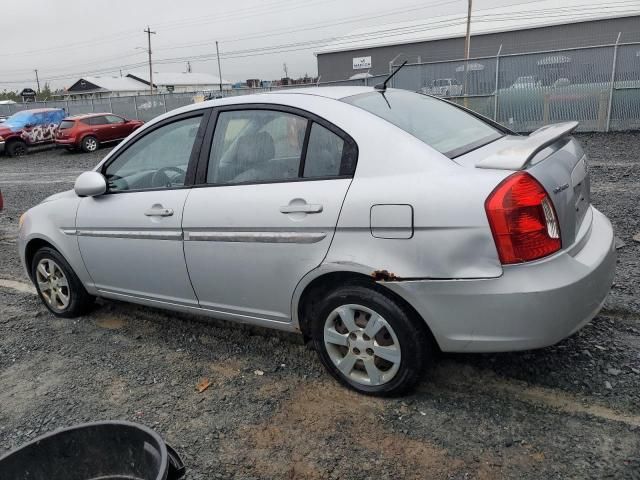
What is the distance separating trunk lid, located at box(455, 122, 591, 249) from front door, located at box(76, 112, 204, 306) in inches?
71.5

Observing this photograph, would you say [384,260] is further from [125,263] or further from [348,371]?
[125,263]

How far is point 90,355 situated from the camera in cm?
383

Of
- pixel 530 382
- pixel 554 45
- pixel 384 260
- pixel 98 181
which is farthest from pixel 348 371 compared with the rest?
pixel 554 45

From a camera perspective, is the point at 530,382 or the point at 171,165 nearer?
the point at 530,382

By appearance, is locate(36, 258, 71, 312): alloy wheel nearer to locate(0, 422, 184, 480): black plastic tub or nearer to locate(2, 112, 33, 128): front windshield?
locate(0, 422, 184, 480): black plastic tub

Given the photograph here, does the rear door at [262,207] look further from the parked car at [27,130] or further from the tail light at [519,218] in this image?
the parked car at [27,130]

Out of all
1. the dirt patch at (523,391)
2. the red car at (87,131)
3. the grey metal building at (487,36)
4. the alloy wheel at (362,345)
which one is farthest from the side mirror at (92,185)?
the grey metal building at (487,36)

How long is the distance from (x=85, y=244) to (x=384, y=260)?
2.47 m

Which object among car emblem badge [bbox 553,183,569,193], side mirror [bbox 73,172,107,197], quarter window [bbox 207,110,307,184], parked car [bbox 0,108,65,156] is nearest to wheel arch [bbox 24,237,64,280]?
side mirror [bbox 73,172,107,197]

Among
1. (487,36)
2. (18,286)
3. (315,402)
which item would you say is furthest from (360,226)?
(487,36)

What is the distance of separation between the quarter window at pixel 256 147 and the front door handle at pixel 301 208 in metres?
0.20

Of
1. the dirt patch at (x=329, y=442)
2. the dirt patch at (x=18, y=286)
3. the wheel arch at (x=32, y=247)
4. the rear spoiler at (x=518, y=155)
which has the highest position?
the rear spoiler at (x=518, y=155)

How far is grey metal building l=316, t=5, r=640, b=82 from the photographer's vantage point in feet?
109

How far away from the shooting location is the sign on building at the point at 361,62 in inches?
1630
